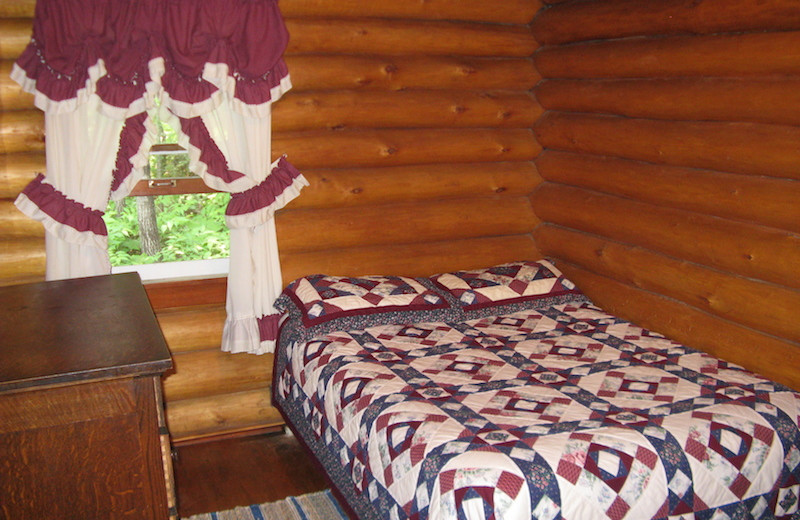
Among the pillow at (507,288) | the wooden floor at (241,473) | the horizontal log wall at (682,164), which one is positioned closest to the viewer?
the horizontal log wall at (682,164)

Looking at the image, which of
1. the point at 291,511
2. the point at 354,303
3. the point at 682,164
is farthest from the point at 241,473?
the point at 682,164

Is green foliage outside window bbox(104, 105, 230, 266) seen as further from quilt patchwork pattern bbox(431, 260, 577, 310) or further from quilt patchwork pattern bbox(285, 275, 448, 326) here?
quilt patchwork pattern bbox(431, 260, 577, 310)

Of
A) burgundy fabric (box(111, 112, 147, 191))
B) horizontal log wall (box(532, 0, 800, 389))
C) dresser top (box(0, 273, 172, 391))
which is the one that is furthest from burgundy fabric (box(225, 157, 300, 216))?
horizontal log wall (box(532, 0, 800, 389))

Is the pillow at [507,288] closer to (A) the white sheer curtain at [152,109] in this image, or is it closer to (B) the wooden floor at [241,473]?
(A) the white sheer curtain at [152,109]

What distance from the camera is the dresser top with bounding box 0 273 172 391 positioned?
1.83 m

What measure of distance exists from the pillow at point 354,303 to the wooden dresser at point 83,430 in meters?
1.52

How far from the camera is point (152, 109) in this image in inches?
135

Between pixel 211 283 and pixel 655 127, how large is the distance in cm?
232

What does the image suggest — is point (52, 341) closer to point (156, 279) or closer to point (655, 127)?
point (156, 279)

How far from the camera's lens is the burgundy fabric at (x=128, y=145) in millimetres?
3412

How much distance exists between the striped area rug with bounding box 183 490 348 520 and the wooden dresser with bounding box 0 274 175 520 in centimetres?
124

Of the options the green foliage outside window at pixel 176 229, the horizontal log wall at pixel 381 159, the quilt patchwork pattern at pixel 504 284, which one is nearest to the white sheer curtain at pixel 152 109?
the horizontal log wall at pixel 381 159

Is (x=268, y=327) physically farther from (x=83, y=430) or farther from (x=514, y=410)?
(x=83, y=430)

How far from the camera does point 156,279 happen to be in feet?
12.5
